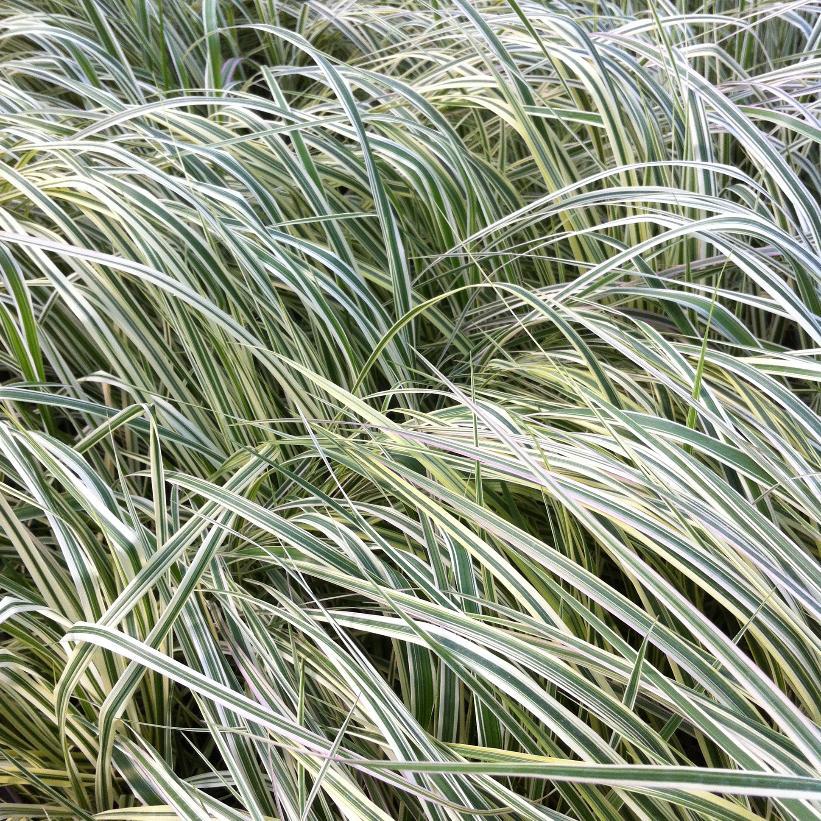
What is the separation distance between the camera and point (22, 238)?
Result: 0.83m

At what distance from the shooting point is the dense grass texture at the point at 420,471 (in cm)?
63

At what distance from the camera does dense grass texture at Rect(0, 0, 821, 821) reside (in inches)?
24.6

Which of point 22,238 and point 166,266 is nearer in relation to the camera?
point 22,238

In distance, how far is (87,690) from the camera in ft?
2.47

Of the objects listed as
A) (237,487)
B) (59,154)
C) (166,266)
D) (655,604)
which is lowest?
(655,604)

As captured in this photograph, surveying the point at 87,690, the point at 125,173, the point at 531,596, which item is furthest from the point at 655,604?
the point at 125,173

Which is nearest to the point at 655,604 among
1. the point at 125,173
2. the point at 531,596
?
the point at 531,596

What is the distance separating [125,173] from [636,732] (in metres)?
0.83

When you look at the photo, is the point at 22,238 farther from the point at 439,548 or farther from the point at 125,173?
the point at 439,548

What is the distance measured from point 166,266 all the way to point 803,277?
0.70m

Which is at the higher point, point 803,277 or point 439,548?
point 803,277

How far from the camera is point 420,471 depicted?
2.90 feet

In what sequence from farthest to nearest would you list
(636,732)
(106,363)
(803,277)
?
(106,363)
(803,277)
(636,732)

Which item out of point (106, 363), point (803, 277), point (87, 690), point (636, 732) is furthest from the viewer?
point (106, 363)
